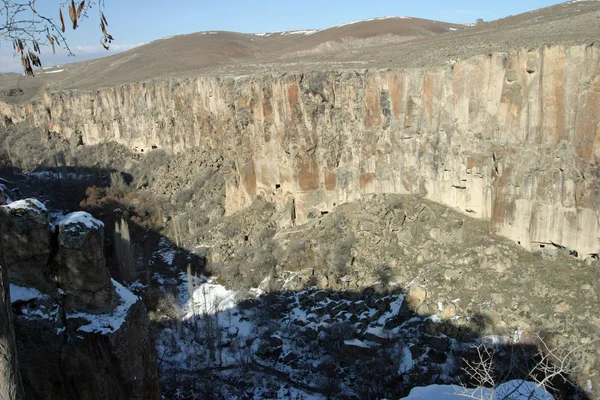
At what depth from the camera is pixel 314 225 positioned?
2114 cm

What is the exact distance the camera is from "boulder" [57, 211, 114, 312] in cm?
768

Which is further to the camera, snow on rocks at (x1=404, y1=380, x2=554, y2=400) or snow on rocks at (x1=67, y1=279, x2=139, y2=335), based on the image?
snow on rocks at (x1=404, y1=380, x2=554, y2=400)

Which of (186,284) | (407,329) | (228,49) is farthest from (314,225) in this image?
(228,49)

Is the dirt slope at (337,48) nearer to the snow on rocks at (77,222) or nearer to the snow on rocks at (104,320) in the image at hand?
the snow on rocks at (77,222)

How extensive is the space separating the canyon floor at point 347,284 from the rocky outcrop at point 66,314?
0.30 metres

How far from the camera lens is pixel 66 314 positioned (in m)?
7.66

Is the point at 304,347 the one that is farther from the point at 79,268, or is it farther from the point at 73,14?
the point at 73,14

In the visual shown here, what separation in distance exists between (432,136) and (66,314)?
48.3 feet

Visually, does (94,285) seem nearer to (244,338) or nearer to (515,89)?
(244,338)

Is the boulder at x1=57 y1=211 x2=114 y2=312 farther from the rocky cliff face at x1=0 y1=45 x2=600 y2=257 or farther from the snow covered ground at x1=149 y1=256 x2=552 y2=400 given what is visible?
the rocky cliff face at x1=0 y1=45 x2=600 y2=257

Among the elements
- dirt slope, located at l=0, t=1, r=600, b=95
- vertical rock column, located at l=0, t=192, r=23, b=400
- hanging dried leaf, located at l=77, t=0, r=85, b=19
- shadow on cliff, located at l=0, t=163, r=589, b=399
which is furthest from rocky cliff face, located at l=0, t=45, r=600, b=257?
vertical rock column, located at l=0, t=192, r=23, b=400

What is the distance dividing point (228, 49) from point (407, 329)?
130 feet

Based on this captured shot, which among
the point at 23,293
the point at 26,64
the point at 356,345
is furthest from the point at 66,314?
the point at 356,345

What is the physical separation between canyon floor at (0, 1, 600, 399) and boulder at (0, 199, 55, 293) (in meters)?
0.39
